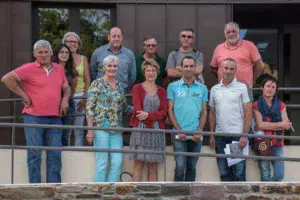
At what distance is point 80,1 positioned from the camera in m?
10.4

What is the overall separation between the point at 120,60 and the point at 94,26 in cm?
241

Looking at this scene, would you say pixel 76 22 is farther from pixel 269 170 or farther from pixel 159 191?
pixel 269 170

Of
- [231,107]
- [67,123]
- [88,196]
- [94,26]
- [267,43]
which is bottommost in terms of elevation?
[88,196]

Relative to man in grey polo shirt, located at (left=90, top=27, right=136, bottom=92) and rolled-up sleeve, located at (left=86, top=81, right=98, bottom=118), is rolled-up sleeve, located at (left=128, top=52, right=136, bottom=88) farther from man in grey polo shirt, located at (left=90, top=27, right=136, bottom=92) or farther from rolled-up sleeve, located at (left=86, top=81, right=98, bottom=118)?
rolled-up sleeve, located at (left=86, top=81, right=98, bottom=118)

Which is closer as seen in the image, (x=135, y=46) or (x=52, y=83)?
(x=52, y=83)

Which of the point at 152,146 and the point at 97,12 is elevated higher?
the point at 97,12

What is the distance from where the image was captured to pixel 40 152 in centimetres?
726

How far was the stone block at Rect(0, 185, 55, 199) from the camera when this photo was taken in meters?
7.00

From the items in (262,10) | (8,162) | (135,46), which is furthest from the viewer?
(262,10)

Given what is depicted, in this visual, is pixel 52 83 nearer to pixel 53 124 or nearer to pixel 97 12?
pixel 53 124

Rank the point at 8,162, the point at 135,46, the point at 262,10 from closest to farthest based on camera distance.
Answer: the point at 8,162, the point at 135,46, the point at 262,10

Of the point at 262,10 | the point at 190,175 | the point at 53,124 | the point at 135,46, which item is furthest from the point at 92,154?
the point at 262,10

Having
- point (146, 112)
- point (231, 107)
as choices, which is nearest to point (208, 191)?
point (231, 107)

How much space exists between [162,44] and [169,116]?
3.01 meters
